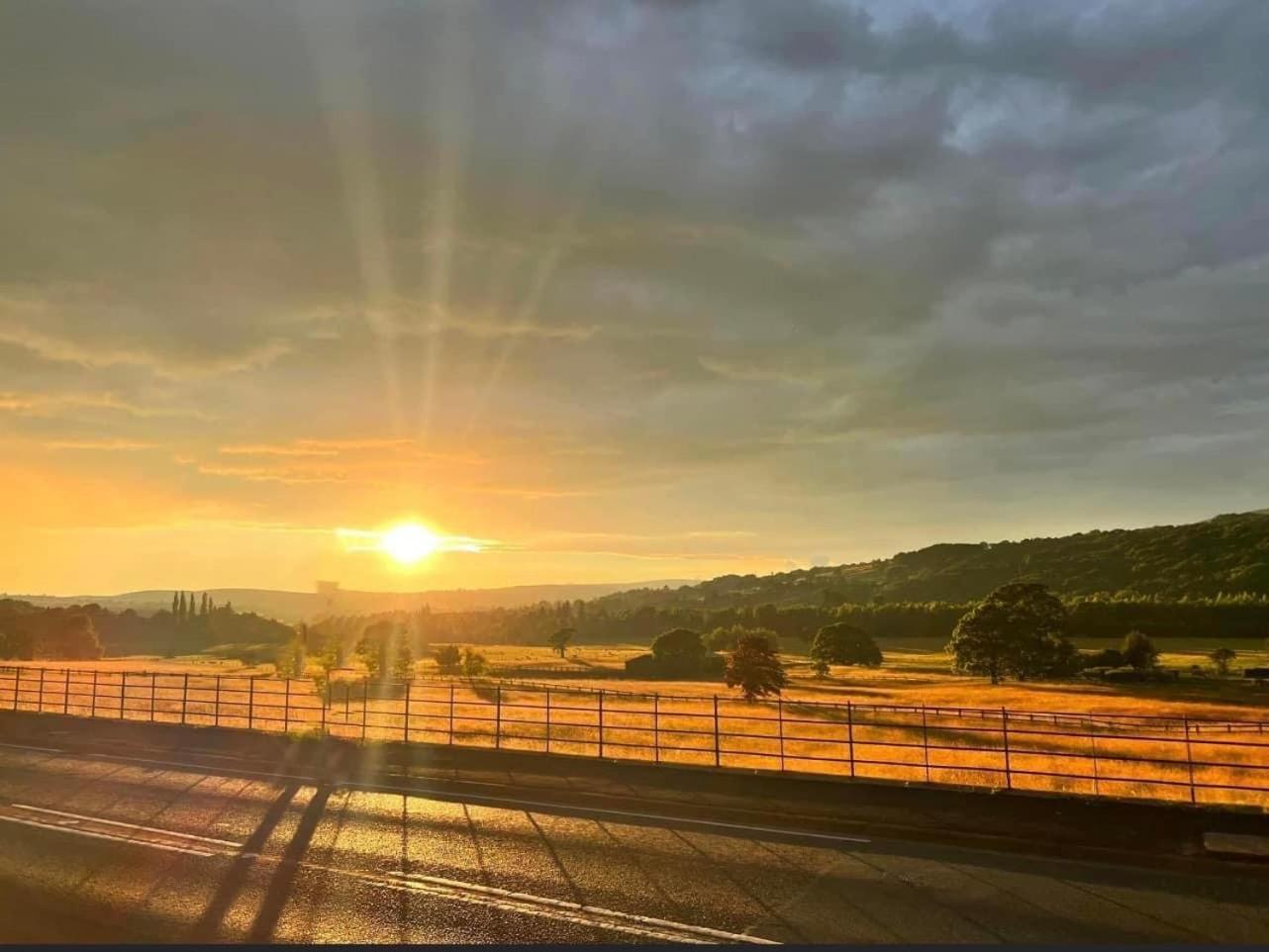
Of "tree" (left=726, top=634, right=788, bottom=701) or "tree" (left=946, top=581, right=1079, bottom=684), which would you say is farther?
"tree" (left=946, top=581, right=1079, bottom=684)

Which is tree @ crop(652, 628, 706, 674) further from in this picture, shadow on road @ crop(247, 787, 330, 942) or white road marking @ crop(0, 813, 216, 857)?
white road marking @ crop(0, 813, 216, 857)

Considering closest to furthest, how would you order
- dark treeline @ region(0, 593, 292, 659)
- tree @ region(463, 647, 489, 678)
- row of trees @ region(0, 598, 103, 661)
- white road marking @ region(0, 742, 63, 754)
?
white road marking @ region(0, 742, 63, 754) < tree @ region(463, 647, 489, 678) < row of trees @ region(0, 598, 103, 661) < dark treeline @ region(0, 593, 292, 659)

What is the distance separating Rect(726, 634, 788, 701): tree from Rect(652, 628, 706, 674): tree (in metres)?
30.0

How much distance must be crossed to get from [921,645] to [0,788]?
421 feet

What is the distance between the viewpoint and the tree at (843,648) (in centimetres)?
8931

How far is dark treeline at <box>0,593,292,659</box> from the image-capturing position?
102 metres

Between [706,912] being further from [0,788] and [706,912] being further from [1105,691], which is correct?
[1105,691]

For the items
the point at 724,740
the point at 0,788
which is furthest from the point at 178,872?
the point at 724,740

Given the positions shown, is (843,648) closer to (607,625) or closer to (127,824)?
(127,824)

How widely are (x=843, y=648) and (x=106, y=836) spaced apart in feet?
276

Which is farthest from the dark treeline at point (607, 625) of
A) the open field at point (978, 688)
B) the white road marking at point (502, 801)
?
the white road marking at point (502, 801)

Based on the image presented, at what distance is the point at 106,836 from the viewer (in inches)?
536

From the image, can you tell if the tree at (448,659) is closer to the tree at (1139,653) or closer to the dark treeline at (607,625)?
the dark treeline at (607,625)

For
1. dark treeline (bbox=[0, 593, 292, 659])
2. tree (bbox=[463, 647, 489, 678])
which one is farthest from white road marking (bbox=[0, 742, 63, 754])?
dark treeline (bbox=[0, 593, 292, 659])
